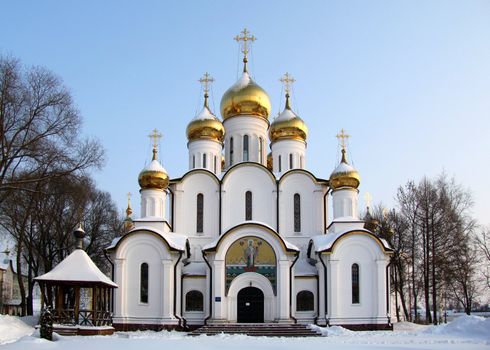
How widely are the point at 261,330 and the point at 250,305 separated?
230 cm

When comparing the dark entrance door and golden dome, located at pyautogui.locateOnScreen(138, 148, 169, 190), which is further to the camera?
golden dome, located at pyautogui.locateOnScreen(138, 148, 169, 190)

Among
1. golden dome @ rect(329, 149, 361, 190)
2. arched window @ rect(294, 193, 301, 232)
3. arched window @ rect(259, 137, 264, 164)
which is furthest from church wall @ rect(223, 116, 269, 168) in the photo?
golden dome @ rect(329, 149, 361, 190)

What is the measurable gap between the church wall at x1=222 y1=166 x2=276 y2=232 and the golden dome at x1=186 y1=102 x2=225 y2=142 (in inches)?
115

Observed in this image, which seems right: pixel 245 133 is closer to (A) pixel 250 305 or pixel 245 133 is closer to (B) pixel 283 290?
(B) pixel 283 290

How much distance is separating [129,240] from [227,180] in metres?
5.23

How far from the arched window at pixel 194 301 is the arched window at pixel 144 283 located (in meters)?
1.62

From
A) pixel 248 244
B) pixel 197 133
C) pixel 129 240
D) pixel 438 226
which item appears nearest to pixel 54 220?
pixel 129 240

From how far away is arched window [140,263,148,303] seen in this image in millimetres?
24625

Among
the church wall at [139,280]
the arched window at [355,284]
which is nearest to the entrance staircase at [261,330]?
the church wall at [139,280]

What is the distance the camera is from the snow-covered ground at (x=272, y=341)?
531 inches

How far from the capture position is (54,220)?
92.5ft

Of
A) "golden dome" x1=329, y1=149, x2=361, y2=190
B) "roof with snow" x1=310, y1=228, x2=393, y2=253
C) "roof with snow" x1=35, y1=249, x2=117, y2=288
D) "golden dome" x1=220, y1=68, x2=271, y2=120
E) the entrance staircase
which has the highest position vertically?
"golden dome" x1=220, y1=68, x2=271, y2=120

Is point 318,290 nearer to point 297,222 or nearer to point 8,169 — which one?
point 297,222

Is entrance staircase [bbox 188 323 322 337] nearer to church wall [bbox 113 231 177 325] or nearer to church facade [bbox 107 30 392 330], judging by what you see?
church facade [bbox 107 30 392 330]
